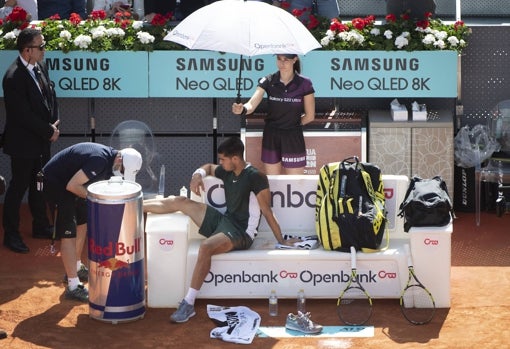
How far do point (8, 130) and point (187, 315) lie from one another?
336cm

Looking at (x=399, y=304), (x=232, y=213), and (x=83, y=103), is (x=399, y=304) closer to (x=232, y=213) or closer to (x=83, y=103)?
(x=232, y=213)

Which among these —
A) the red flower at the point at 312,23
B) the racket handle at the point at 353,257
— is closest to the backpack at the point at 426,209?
the racket handle at the point at 353,257

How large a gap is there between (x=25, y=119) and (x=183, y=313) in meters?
3.12

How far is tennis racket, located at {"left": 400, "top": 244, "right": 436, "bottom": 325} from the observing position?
10.2m

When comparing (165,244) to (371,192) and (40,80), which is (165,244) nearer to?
(371,192)

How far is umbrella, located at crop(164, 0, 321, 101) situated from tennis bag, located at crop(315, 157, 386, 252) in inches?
46.6

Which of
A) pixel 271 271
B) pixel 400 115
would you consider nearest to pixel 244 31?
pixel 271 271

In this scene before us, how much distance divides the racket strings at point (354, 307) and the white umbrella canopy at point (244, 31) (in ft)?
7.18

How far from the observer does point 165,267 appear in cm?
1044

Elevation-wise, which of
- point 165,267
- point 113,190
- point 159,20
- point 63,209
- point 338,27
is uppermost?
point 159,20

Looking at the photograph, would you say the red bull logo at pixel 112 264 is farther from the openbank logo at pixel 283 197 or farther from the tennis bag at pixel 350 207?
the tennis bag at pixel 350 207

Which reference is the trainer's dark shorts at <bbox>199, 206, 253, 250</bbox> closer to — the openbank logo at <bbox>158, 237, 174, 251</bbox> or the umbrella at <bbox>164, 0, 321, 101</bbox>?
the openbank logo at <bbox>158, 237, 174, 251</bbox>

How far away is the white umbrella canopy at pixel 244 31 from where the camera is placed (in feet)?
35.8

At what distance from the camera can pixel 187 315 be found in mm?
10117
